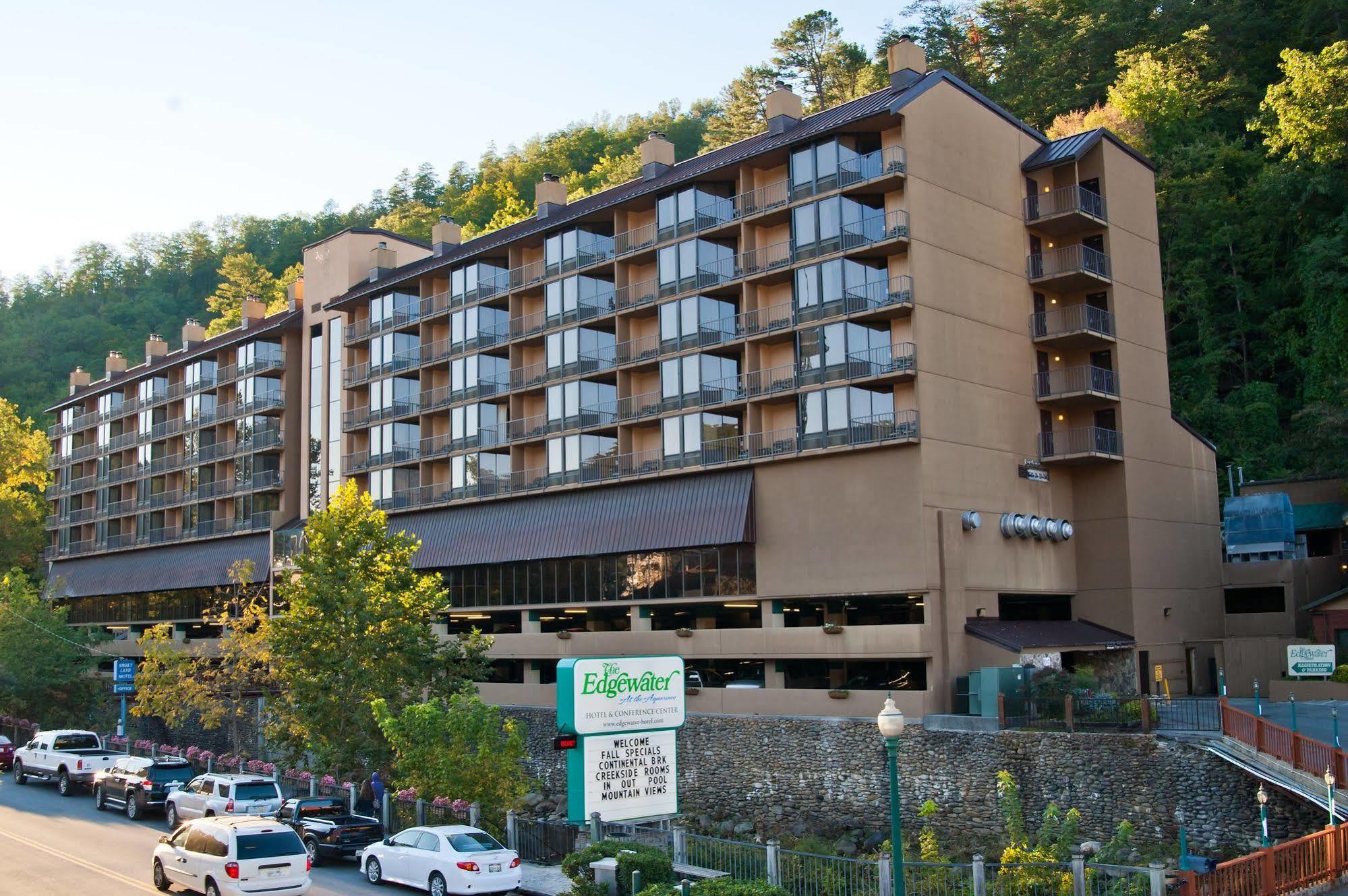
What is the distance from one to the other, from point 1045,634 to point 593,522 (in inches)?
785

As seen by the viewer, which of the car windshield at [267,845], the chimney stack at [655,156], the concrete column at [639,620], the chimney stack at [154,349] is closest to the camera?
the car windshield at [267,845]

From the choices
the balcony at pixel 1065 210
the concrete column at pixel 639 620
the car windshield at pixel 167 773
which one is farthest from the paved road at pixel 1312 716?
the car windshield at pixel 167 773

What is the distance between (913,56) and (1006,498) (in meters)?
18.4

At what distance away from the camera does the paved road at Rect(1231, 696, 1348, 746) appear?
35.7m

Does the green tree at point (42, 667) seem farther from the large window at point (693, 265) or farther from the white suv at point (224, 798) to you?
the large window at point (693, 265)

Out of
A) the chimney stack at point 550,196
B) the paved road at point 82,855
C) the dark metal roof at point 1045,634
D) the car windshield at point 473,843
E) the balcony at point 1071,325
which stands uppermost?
the chimney stack at point 550,196

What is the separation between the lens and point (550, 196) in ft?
205

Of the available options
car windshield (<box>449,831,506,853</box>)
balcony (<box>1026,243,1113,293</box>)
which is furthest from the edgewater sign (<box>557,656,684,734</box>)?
balcony (<box>1026,243,1113,293</box>)

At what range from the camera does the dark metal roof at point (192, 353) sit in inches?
2901

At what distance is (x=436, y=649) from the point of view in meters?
46.0

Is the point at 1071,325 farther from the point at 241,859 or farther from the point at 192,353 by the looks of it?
the point at 192,353

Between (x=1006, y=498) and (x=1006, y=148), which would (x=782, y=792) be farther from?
(x=1006, y=148)

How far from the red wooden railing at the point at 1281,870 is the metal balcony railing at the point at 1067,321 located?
93.2 feet

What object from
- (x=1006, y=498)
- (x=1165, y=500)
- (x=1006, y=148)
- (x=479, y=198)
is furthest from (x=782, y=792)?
(x=479, y=198)
